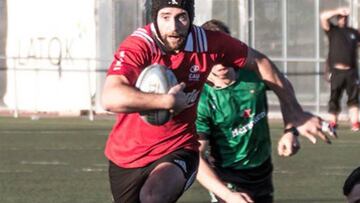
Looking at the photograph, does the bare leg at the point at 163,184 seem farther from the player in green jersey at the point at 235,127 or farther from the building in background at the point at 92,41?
the building in background at the point at 92,41

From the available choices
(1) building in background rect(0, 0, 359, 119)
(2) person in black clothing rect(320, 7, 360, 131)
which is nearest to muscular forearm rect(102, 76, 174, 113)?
(2) person in black clothing rect(320, 7, 360, 131)

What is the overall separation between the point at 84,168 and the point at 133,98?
321 inches

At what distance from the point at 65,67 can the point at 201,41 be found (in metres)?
18.9

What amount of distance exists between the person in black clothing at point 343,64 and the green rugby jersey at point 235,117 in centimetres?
1111

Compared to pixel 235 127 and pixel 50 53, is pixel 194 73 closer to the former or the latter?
pixel 235 127

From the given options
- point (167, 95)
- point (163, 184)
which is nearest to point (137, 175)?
point (163, 184)

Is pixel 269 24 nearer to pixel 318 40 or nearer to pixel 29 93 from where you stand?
pixel 318 40

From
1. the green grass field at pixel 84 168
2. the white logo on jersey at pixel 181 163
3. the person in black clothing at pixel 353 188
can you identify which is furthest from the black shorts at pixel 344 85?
the person in black clothing at pixel 353 188

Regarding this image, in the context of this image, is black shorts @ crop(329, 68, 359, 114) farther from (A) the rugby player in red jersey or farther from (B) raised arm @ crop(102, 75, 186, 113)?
(B) raised arm @ crop(102, 75, 186, 113)

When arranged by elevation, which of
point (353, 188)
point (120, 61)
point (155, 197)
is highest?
point (120, 61)

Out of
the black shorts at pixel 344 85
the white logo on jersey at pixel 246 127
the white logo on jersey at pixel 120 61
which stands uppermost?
the white logo on jersey at pixel 120 61

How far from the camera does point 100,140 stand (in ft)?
57.1

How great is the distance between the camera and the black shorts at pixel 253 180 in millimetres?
7732

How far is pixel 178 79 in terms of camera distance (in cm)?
629
